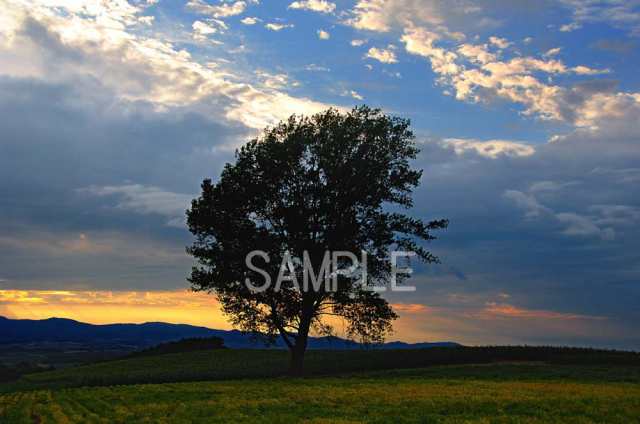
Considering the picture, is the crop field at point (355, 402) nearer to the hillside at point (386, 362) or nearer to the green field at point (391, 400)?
the green field at point (391, 400)

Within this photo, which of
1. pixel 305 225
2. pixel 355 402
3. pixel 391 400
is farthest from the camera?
pixel 305 225

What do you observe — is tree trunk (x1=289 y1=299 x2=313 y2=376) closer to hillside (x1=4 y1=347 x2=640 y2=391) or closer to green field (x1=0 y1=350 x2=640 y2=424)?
green field (x1=0 y1=350 x2=640 y2=424)

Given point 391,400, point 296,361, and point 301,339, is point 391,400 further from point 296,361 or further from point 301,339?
point 296,361

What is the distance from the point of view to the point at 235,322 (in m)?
49.0

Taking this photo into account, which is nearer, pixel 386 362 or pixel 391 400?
pixel 391 400

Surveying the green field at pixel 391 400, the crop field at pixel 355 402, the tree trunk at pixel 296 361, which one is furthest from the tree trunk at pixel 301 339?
the crop field at pixel 355 402

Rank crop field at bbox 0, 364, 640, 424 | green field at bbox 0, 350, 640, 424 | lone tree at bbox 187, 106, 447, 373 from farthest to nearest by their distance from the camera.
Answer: lone tree at bbox 187, 106, 447, 373, green field at bbox 0, 350, 640, 424, crop field at bbox 0, 364, 640, 424

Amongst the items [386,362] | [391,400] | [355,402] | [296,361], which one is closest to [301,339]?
[296,361]

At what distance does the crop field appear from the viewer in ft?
86.2

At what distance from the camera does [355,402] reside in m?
30.9

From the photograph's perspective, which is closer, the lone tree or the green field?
the green field

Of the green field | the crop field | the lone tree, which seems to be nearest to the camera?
the crop field

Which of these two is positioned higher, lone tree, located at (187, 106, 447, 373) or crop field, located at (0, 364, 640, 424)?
lone tree, located at (187, 106, 447, 373)

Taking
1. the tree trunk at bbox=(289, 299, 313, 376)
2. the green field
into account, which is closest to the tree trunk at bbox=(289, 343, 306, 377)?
the tree trunk at bbox=(289, 299, 313, 376)
